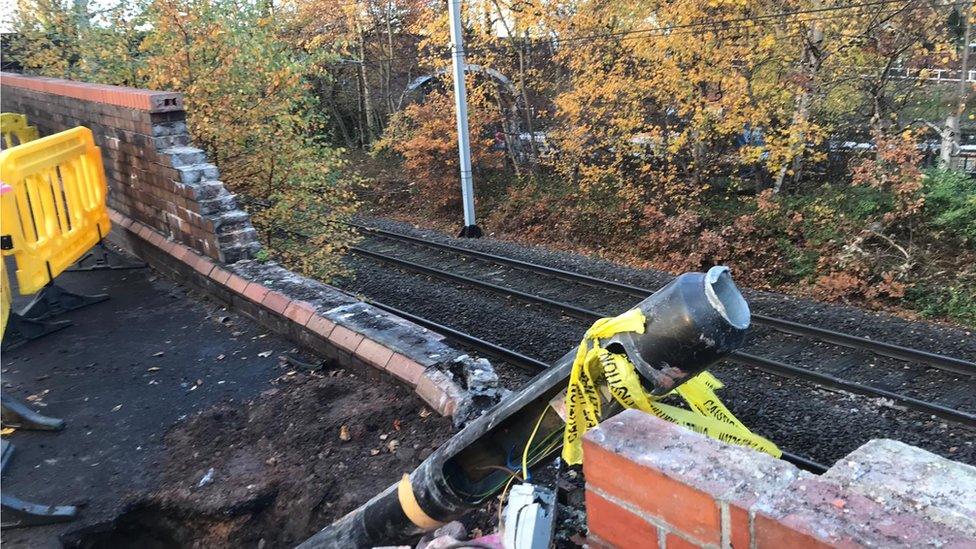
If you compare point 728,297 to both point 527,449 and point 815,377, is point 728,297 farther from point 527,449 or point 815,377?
point 815,377

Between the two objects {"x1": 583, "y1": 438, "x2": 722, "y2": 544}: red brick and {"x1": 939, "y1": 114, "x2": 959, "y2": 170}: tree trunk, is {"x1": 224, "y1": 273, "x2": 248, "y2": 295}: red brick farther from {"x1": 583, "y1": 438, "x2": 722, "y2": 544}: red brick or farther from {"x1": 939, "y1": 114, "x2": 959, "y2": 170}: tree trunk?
{"x1": 939, "y1": 114, "x2": 959, "y2": 170}: tree trunk

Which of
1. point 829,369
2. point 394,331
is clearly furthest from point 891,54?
point 394,331

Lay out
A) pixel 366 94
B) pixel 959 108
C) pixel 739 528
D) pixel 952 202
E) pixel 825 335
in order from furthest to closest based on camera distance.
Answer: pixel 366 94, pixel 959 108, pixel 952 202, pixel 825 335, pixel 739 528

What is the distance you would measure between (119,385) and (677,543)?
3983 millimetres

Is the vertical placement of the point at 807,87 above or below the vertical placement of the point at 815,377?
above

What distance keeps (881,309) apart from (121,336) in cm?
934

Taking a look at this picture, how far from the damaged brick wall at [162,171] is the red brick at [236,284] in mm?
320

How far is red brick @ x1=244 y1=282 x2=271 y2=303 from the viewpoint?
16.1 ft

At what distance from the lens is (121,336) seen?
16.6 ft

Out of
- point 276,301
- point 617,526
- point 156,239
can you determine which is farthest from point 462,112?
point 617,526

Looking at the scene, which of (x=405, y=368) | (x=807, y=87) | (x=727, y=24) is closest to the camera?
(x=405, y=368)

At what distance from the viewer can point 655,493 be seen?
4.68 feet

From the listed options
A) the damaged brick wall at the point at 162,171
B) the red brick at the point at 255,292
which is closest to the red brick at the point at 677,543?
the red brick at the point at 255,292

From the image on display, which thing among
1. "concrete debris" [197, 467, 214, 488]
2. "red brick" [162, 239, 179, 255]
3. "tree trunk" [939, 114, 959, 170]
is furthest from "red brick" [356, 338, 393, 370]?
"tree trunk" [939, 114, 959, 170]
